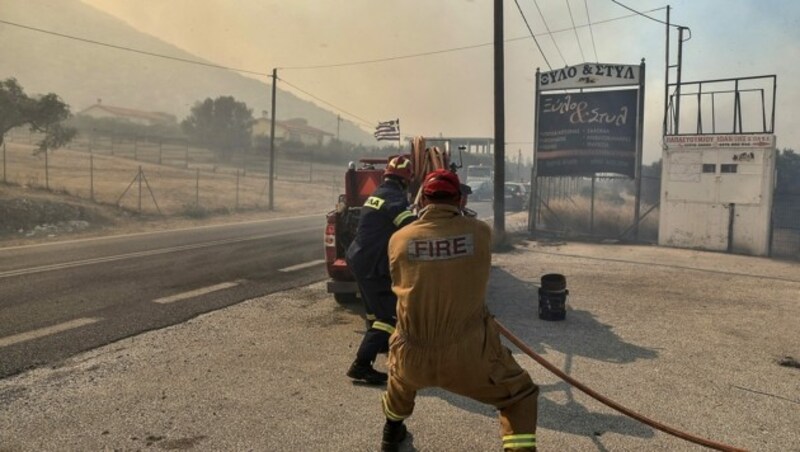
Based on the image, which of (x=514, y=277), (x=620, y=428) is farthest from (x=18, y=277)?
(x=620, y=428)

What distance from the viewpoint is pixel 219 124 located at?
77.4 m

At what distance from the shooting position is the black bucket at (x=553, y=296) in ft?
22.5

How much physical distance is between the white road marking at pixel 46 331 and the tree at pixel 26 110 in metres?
20.0

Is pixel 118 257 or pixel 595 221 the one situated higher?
pixel 595 221

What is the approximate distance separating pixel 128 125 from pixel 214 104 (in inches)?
690

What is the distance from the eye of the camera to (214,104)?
254 feet

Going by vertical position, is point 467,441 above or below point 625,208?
below

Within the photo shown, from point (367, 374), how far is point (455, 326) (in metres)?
2.06

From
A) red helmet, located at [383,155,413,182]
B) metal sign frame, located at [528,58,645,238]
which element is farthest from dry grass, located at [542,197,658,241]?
red helmet, located at [383,155,413,182]

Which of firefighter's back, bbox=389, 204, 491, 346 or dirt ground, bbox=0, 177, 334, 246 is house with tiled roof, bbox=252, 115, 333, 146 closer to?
dirt ground, bbox=0, 177, 334, 246

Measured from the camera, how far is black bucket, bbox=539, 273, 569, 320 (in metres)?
6.85

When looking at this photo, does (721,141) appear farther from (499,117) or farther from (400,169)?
(400,169)

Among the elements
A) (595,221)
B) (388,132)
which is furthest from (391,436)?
(388,132)

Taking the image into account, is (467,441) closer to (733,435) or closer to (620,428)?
(620,428)
